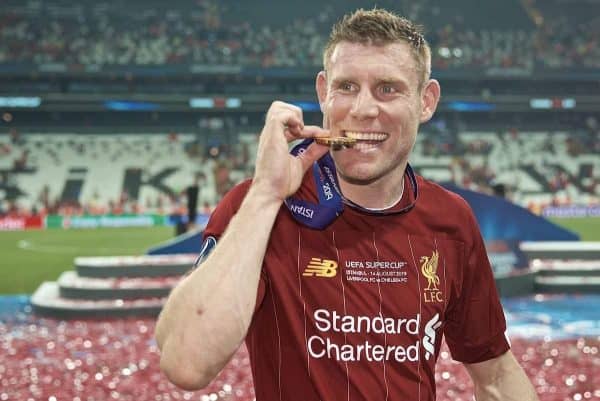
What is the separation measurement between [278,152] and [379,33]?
0.55 metres

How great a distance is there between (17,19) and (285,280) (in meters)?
43.8

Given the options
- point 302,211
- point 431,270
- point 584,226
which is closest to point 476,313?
point 431,270

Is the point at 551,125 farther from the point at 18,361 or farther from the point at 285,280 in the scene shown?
the point at 285,280

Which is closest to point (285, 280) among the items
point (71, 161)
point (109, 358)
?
point (109, 358)

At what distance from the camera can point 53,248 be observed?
2062 cm

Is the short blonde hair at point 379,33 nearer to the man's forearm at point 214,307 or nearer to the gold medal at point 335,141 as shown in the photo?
the gold medal at point 335,141

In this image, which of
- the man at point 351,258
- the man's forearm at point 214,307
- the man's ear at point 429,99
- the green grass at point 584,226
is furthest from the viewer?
the green grass at point 584,226

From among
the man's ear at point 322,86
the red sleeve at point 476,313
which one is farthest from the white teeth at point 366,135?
the red sleeve at point 476,313

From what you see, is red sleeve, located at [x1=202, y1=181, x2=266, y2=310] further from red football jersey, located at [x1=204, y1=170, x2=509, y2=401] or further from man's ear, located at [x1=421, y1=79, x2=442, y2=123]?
man's ear, located at [x1=421, y1=79, x2=442, y2=123]

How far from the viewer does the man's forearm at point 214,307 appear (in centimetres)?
193

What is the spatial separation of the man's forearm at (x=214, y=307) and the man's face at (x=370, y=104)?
44 centimetres

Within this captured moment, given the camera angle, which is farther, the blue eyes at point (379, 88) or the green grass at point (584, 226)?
the green grass at point (584, 226)

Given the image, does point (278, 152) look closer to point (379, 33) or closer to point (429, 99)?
point (379, 33)

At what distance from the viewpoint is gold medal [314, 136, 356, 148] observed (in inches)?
86.7
